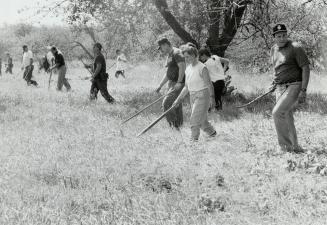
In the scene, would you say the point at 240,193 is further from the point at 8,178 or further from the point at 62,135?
the point at 62,135

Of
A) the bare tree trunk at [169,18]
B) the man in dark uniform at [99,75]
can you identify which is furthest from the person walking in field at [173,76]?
the bare tree trunk at [169,18]

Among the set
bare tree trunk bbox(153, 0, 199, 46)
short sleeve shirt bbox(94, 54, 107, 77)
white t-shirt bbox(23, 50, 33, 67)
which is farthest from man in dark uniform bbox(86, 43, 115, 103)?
white t-shirt bbox(23, 50, 33, 67)

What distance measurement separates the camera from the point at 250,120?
11023 mm

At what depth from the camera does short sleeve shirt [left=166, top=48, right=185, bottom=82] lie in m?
9.76

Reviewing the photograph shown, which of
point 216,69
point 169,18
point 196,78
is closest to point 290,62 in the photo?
point 196,78

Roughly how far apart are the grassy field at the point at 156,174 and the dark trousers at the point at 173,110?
0.67ft

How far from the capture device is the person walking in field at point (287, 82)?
7590mm

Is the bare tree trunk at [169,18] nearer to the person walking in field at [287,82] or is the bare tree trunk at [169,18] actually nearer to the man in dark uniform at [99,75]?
the man in dark uniform at [99,75]

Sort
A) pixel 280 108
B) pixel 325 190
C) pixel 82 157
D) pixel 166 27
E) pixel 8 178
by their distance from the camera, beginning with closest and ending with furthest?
pixel 325 190, pixel 8 178, pixel 82 157, pixel 280 108, pixel 166 27

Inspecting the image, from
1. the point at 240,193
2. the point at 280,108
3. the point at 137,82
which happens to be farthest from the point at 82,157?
the point at 137,82

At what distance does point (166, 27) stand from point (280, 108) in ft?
44.0

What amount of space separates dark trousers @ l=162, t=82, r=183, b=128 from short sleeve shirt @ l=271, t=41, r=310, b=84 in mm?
2650

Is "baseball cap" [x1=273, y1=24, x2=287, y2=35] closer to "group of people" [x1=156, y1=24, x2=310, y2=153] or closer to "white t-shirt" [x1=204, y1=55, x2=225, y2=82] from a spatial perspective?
"group of people" [x1=156, y1=24, x2=310, y2=153]

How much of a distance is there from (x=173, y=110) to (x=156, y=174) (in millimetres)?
3942
